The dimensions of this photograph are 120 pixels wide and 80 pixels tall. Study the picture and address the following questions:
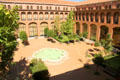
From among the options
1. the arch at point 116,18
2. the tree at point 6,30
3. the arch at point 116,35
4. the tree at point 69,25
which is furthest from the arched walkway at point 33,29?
the tree at point 6,30

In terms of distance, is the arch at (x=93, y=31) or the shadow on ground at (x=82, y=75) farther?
the arch at (x=93, y=31)

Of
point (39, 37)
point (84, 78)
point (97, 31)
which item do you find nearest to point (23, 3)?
point (39, 37)

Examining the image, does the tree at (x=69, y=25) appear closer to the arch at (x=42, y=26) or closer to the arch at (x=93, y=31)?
the arch at (x=93, y=31)

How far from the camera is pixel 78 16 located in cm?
4178

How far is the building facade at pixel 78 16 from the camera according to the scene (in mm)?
28652

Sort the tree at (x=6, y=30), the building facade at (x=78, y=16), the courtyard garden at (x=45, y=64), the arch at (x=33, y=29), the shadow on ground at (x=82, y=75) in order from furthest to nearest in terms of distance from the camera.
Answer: the arch at (x=33, y=29) < the building facade at (x=78, y=16) < the shadow on ground at (x=82, y=75) < the courtyard garden at (x=45, y=64) < the tree at (x=6, y=30)

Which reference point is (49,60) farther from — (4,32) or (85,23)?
(85,23)

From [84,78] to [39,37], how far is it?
28.6m

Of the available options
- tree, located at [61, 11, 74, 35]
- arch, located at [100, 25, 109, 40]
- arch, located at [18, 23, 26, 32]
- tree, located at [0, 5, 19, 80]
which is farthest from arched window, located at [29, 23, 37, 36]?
tree, located at [0, 5, 19, 80]

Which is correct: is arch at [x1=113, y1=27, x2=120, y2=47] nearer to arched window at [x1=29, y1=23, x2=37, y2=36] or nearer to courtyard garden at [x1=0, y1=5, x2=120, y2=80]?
courtyard garden at [x1=0, y1=5, x2=120, y2=80]

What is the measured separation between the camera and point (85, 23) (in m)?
39.1

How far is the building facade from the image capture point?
2865 cm

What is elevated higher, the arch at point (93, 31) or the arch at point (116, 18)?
the arch at point (116, 18)

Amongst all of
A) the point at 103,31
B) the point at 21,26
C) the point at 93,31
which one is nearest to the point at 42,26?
the point at 21,26
